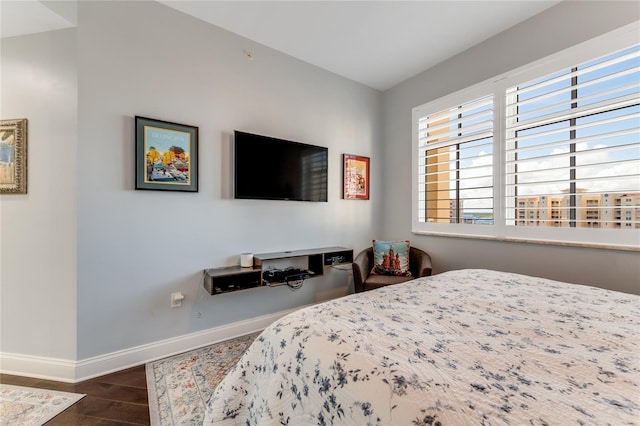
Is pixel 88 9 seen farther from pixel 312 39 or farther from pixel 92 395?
pixel 92 395

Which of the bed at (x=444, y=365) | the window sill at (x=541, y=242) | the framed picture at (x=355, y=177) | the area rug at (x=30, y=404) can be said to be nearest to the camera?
the bed at (x=444, y=365)

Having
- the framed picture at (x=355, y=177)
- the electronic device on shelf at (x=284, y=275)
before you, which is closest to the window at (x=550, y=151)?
the framed picture at (x=355, y=177)

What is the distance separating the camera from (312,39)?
2580 mm

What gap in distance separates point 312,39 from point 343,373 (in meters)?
2.81

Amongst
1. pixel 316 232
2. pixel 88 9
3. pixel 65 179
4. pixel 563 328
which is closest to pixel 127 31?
pixel 88 9

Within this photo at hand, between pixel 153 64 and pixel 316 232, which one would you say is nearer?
pixel 153 64

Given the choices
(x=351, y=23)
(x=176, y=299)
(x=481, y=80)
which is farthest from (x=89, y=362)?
(x=481, y=80)

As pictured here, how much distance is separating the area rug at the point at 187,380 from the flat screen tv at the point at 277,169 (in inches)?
53.0

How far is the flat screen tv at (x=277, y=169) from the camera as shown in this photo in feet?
8.11

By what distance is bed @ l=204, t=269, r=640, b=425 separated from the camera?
61cm

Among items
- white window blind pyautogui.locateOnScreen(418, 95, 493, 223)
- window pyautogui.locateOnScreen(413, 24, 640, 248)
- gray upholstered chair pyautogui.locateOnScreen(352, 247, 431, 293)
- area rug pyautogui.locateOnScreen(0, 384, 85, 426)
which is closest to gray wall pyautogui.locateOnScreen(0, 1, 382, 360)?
area rug pyautogui.locateOnScreen(0, 384, 85, 426)

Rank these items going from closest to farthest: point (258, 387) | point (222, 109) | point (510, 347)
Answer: point (510, 347), point (258, 387), point (222, 109)

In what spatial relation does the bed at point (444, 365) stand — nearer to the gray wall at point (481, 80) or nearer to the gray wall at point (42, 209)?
the gray wall at point (481, 80)

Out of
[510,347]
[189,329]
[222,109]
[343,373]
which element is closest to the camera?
[343,373]
